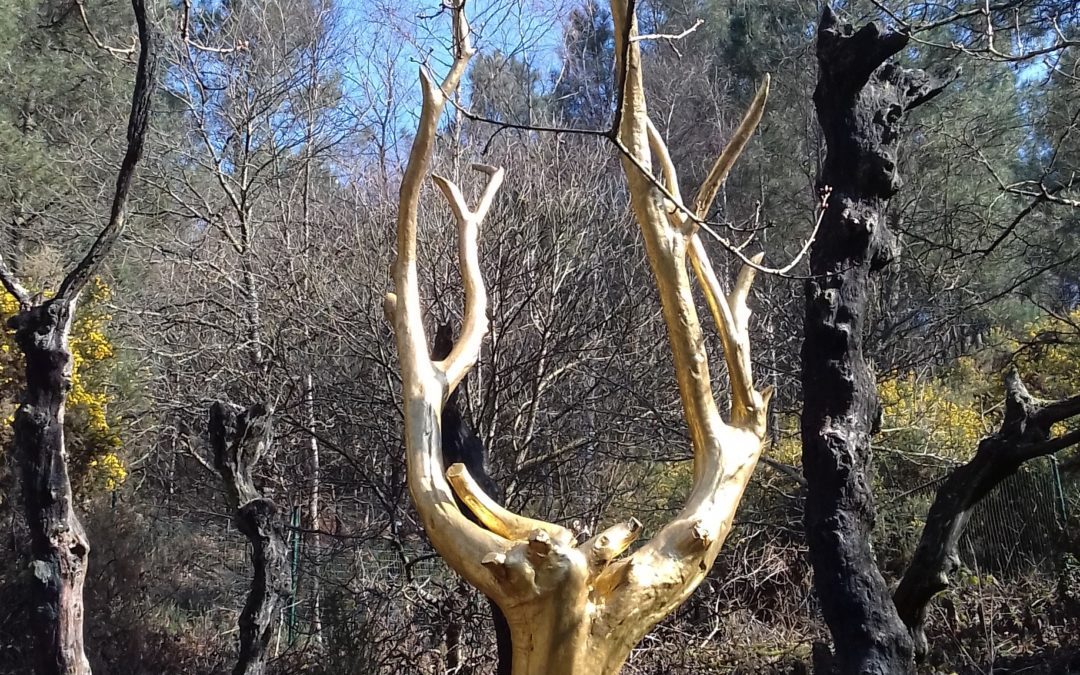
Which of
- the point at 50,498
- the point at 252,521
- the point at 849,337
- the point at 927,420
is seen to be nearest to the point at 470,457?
the point at 252,521

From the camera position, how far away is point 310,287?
7.65 m

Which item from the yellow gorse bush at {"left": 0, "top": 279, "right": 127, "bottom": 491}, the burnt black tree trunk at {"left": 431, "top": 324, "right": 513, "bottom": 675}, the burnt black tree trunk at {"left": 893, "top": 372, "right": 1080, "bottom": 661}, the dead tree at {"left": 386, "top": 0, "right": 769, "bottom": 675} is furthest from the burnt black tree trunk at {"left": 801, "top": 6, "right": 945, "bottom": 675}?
the yellow gorse bush at {"left": 0, "top": 279, "right": 127, "bottom": 491}

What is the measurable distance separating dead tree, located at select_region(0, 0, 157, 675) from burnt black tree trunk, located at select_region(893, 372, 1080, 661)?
161 inches

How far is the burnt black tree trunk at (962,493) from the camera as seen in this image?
425 cm

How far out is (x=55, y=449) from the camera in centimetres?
481

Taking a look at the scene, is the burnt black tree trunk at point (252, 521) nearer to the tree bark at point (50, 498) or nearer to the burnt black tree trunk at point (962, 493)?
the tree bark at point (50, 498)

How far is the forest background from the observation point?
6.90 meters

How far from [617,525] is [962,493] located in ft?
9.15

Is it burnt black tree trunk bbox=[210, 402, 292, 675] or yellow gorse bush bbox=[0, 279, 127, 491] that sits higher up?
yellow gorse bush bbox=[0, 279, 127, 491]

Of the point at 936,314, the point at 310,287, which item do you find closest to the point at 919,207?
the point at 936,314

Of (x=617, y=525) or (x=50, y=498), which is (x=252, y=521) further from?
(x=617, y=525)

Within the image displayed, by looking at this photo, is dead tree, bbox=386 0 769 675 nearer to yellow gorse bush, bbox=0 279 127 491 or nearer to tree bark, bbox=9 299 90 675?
tree bark, bbox=9 299 90 675

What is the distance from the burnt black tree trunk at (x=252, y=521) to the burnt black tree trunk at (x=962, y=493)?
10.2 feet

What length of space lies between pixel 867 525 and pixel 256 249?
A: 283 inches
